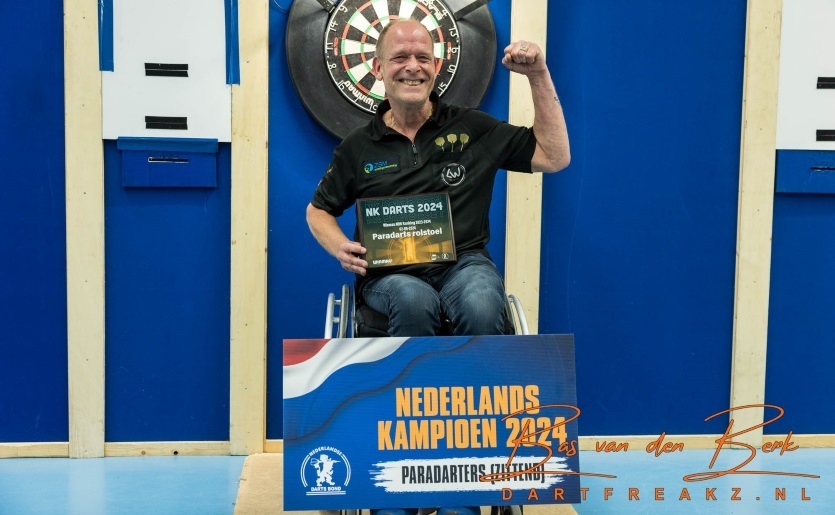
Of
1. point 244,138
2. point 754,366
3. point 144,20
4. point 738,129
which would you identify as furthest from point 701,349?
point 144,20

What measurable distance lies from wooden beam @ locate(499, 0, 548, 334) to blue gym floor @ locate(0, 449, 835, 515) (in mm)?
A: 640

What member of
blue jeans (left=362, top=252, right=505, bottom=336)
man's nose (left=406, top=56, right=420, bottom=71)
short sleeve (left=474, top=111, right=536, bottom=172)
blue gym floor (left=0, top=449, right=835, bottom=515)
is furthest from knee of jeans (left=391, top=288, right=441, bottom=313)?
blue gym floor (left=0, top=449, right=835, bottom=515)

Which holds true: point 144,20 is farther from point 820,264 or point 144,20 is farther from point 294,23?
point 820,264

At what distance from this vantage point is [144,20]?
3.23m

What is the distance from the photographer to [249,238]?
10.8ft

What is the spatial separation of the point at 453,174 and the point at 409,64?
1.07 feet

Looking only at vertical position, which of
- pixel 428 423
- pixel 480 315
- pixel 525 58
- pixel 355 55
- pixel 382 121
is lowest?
pixel 428 423

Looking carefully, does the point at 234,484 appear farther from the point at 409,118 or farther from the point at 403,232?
the point at 409,118

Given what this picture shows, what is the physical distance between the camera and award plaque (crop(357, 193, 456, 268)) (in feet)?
8.17

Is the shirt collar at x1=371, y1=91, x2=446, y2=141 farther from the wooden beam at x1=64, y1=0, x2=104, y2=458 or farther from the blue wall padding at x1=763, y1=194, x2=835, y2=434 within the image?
the blue wall padding at x1=763, y1=194, x2=835, y2=434

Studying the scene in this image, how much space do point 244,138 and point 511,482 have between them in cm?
168

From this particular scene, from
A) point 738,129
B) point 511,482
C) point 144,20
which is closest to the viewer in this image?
point 511,482

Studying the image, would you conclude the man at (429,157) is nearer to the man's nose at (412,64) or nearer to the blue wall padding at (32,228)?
the man's nose at (412,64)

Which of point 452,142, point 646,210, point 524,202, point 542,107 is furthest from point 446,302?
point 646,210
